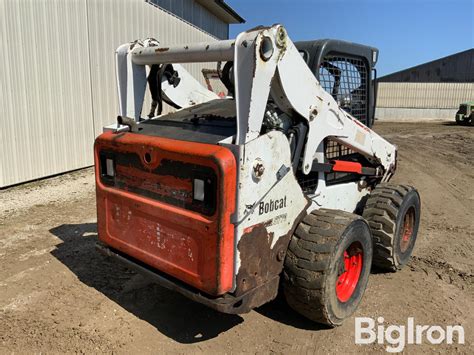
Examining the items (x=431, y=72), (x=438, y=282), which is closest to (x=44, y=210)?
(x=438, y=282)

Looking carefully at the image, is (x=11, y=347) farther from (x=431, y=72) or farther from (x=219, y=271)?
(x=431, y=72)

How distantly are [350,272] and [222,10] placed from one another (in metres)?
17.6

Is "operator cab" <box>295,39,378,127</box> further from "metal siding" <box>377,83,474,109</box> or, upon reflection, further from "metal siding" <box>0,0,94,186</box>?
"metal siding" <box>377,83,474,109</box>

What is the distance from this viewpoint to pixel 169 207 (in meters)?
2.84

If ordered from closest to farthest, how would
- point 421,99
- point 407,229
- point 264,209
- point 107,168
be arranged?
point 264,209 → point 107,168 → point 407,229 → point 421,99

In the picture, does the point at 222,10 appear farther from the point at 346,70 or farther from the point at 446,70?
the point at 446,70

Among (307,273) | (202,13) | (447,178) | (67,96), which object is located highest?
(202,13)

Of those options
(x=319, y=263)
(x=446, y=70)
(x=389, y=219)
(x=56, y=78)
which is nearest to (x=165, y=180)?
(x=319, y=263)

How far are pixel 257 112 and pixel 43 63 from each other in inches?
277

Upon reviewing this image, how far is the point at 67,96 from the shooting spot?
891 cm

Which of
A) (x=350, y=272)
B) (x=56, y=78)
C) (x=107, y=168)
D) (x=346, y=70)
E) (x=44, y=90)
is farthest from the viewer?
(x=56, y=78)

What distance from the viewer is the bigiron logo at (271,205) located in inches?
107

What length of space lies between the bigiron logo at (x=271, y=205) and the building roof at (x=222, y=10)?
51.2 ft

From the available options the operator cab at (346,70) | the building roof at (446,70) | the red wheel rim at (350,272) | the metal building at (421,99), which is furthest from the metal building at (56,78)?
the building roof at (446,70)
